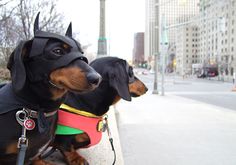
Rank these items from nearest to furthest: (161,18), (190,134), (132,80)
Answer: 1. (132,80)
2. (190,134)
3. (161,18)

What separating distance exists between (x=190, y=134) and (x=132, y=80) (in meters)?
3.85

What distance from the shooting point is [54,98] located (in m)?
1.94

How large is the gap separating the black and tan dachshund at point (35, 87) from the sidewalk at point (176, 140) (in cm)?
319

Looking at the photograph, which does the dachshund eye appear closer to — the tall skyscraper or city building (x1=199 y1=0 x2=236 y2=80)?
the tall skyscraper

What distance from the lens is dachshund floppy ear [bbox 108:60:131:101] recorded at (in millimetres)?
2852

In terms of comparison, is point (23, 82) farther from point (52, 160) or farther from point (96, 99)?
point (52, 160)

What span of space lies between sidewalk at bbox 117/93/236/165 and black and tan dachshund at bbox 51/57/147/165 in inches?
90.6

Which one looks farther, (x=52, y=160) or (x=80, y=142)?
(x=52, y=160)

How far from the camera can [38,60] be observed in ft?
6.22

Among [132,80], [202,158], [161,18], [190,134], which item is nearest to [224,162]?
[202,158]

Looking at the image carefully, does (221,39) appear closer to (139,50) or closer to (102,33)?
(139,50)

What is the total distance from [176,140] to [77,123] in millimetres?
4174

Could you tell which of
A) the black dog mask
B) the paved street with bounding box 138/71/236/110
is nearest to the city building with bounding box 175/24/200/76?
the paved street with bounding box 138/71/236/110

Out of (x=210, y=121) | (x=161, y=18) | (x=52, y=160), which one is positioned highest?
(x=161, y=18)
